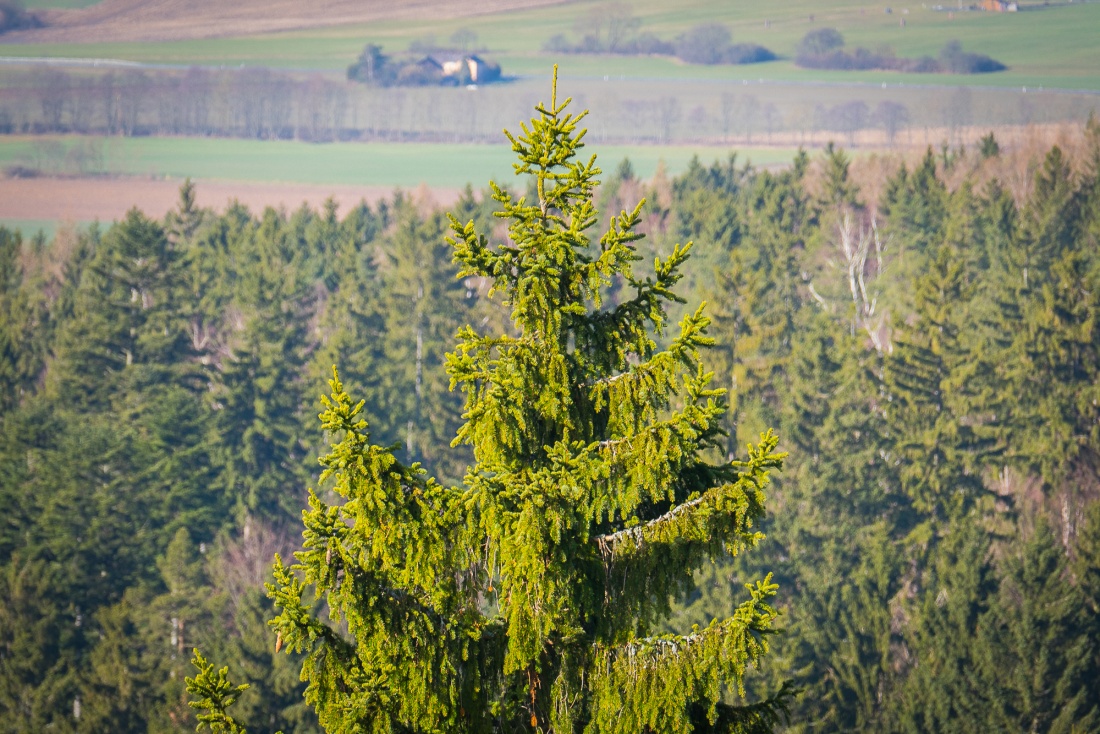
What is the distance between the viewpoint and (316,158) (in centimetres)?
17025

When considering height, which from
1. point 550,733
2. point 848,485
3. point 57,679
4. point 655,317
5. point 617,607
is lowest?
point 57,679

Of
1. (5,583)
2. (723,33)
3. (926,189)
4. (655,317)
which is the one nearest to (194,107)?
(723,33)

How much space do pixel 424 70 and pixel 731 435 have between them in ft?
502

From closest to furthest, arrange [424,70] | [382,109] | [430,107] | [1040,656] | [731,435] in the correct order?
[1040,656]
[731,435]
[430,107]
[382,109]
[424,70]

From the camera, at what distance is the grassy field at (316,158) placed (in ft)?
520

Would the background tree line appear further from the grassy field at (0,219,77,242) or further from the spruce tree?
the spruce tree

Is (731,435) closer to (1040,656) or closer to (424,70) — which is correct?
(1040,656)

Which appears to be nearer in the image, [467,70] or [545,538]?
[545,538]

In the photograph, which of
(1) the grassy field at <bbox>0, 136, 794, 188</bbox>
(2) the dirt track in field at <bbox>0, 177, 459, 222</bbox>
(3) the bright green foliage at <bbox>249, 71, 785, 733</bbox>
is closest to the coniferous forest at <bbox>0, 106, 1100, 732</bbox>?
(3) the bright green foliage at <bbox>249, 71, 785, 733</bbox>

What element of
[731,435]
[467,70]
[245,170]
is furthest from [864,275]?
[467,70]

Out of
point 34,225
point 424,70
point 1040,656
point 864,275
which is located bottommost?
point 1040,656

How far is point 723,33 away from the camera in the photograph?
7830 inches

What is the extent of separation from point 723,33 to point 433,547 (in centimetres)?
19338

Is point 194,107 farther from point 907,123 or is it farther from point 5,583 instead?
point 5,583
